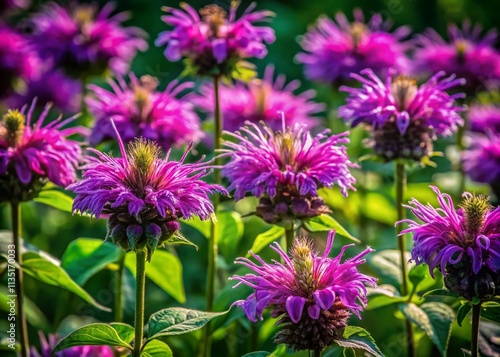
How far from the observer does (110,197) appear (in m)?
1.46

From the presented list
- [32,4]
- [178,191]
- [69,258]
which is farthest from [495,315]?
[32,4]

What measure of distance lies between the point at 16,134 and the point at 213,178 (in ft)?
2.14

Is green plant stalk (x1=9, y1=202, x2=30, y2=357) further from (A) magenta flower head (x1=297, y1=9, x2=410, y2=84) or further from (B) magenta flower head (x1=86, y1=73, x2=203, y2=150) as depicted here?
(A) magenta flower head (x1=297, y1=9, x2=410, y2=84)

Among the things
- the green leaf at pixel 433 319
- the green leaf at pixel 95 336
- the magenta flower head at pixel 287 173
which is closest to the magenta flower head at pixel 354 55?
the magenta flower head at pixel 287 173

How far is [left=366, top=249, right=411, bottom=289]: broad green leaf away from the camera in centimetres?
209

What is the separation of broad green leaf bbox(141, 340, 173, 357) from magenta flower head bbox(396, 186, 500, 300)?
571 millimetres

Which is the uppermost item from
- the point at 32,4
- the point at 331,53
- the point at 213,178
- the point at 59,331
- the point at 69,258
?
the point at 32,4

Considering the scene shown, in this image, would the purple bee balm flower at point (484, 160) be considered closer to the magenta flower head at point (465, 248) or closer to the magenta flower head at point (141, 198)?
the magenta flower head at point (465, 248)

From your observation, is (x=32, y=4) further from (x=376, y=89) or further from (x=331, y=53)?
(x=376, y=89)

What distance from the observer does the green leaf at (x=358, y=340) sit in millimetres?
1460

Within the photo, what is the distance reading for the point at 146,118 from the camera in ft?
7.28

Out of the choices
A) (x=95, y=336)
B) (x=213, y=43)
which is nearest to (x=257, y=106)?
(x=213, y=43)

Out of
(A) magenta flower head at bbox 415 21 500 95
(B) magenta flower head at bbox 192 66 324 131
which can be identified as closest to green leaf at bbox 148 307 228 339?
(B) magenta flower head at bbox 192 66 324 131

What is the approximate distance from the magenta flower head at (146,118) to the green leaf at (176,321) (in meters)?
0.67
